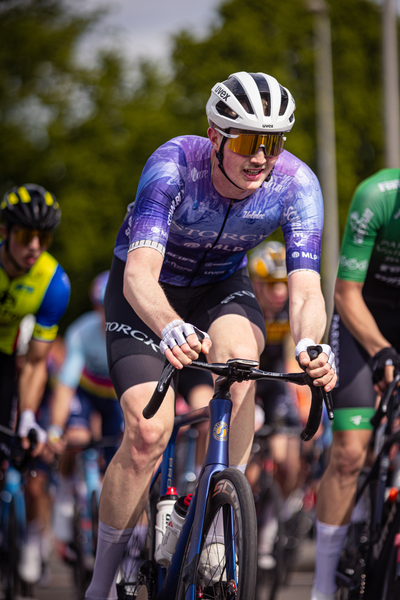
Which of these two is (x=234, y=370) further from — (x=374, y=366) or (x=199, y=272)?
(x=374, y=366)

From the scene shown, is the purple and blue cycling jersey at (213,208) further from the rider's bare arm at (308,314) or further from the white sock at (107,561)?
the white sock at (107,561)

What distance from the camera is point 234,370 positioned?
3.15 metres

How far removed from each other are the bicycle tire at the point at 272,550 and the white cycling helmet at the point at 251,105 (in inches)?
154

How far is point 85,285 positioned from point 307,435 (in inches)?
989

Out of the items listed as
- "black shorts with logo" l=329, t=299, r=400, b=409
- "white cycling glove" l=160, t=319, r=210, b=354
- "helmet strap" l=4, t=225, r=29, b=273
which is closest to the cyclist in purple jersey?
"white cycling glove" l=160, t=319, r=210, b=354

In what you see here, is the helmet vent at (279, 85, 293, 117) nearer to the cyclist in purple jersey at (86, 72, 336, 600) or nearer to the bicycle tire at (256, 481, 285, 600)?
the cyclist in purple jersey at (86, 72, 336, 600)

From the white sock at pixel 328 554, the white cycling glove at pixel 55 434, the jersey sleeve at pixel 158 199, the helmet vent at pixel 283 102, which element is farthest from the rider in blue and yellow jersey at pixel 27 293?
the helmet vent at pixel 283 102

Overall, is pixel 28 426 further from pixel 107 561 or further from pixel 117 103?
pixel 117 103

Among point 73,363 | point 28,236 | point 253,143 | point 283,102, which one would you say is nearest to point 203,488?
point 253,143

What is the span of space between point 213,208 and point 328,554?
6.86 ft

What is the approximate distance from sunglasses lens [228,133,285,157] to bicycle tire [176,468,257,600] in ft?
4.34

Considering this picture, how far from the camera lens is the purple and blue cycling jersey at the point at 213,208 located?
140 inches

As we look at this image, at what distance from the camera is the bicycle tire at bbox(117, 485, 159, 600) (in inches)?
145

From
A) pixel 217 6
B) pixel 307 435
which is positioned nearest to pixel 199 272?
pixel 307 435
